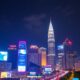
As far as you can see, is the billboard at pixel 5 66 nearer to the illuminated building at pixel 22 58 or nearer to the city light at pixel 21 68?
the illuminated building at pixel 22 58

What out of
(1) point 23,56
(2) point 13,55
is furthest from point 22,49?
(2) point 13,55

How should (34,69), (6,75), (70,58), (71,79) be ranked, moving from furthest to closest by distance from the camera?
(70,58), (34,69), (6,75), (71,79)

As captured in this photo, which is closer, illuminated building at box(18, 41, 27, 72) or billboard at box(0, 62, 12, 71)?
illuminated building at box(18, 41, 27, 72)

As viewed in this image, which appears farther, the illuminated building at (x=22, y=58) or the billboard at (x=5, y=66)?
the billboard at (x=5, y=66)

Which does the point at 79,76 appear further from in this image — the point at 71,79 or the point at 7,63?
the point at 7,63

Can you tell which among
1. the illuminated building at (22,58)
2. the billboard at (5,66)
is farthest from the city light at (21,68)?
the billboard at (5,66)

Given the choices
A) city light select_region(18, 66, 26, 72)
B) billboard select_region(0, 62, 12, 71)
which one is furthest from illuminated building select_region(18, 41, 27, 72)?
billboard select_region(0, 62, 12, 71)

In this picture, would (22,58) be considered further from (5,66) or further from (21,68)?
(5,66)

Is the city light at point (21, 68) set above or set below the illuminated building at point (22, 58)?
below

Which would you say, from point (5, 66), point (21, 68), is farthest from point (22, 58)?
point (5, 66)

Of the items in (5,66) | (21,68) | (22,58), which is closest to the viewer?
(22,58)

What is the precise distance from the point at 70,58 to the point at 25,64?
2372cm

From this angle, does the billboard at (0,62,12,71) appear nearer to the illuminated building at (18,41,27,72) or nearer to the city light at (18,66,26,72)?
the illuminated building at (18,41,27,72)

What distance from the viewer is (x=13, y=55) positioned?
96.2 m
